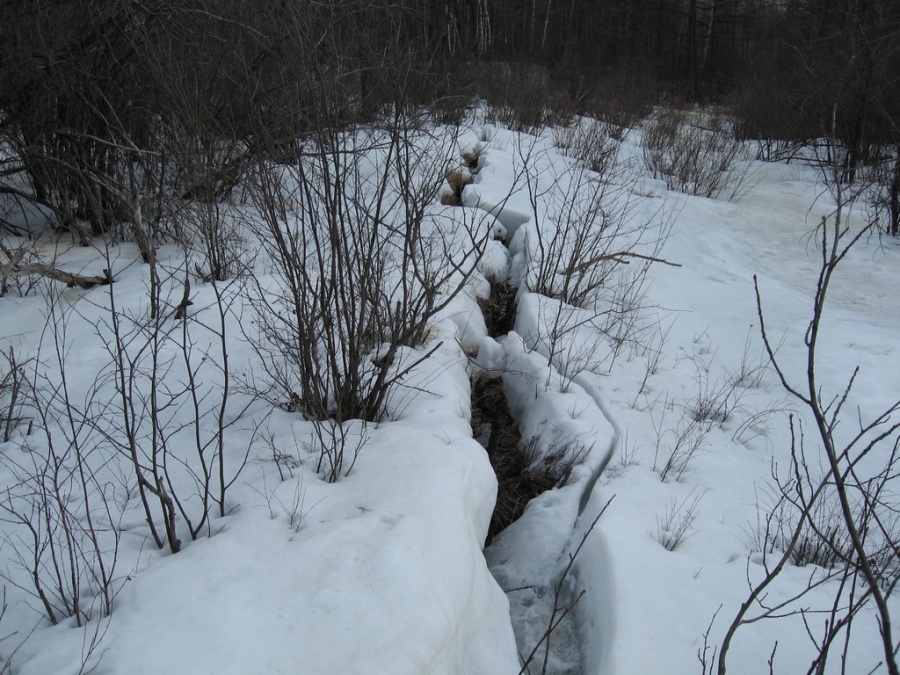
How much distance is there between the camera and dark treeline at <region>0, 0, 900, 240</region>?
260 centimetres

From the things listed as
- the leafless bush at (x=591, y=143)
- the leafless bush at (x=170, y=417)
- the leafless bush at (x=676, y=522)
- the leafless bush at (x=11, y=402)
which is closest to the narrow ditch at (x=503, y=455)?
the leafless bush at (x=676, y=522)

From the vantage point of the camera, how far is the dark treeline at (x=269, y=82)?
2.60m

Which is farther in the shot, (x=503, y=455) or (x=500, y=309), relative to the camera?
(x=500, y=309)

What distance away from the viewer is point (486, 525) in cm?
247

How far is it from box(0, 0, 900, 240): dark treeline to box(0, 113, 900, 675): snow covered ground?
1096mm

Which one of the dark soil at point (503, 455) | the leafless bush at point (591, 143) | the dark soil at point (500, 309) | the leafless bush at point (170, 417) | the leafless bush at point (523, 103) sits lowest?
the dark soil at point (503, 455)

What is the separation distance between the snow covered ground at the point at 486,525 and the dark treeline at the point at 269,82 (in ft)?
3.60

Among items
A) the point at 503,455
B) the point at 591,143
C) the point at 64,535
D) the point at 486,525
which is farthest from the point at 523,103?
the point at 64,535

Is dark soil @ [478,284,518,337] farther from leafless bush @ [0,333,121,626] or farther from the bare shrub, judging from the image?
leafless bush @ [0,333,121,626]

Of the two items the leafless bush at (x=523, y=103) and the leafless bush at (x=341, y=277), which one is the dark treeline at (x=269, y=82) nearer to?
the leafless bush at (x=523, y=103)

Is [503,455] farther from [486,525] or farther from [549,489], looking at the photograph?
[486,525]

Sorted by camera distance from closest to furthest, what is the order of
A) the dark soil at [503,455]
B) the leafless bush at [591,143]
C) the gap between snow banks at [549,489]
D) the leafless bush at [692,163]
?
the gap between snow banks at [549,489]
the dark soil at [503,455]
the leafless bush at [591,143]
the leafless bush at [692,163]

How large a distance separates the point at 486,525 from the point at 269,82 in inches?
158

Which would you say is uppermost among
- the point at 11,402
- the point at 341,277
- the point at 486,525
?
the point at 341,277
